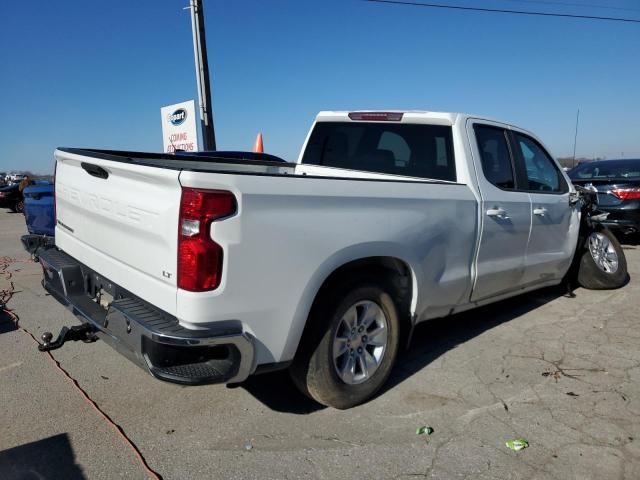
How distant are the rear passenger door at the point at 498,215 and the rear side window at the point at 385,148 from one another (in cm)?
25

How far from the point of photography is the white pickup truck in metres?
2.45

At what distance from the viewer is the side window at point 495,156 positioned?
163 inches

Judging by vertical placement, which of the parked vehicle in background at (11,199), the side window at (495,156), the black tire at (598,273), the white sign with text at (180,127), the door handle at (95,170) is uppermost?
the white sign with text at (180,127)

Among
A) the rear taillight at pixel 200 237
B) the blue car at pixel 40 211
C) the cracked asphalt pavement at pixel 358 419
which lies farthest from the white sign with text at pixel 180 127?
the rear taillight at pixel 200 237

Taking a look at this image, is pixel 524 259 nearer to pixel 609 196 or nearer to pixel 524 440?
pixel 524 440

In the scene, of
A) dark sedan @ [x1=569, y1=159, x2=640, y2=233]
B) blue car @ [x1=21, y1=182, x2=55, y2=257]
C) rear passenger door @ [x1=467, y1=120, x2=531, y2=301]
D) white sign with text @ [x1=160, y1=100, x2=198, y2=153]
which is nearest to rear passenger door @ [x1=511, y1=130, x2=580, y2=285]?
rear passenger door @ [x1=467, y1=120, x2=531, y2=301]

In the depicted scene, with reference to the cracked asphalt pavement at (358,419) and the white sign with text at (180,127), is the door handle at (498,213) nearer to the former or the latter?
the cracked asphalt pavement at (358,419)

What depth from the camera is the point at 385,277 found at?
3381 mm

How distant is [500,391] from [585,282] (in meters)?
3.16

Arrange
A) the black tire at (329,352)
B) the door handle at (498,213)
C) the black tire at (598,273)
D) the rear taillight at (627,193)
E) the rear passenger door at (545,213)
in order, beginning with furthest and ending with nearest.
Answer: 1. the rear taillight at (627,193)
2. the black tire at (598,273)
3. the rear passenger door at (545,213)
4. the door handle at (498,213)
5. the black tire at (329,352)

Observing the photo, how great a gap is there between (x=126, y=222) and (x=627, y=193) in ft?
27.3

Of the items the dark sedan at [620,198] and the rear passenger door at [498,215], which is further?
the dark sedan at [620,198]

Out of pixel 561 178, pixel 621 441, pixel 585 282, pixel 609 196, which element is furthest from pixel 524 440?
pixel 609 196

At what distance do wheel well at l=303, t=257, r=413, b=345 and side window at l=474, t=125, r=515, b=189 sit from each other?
3.99 feet
